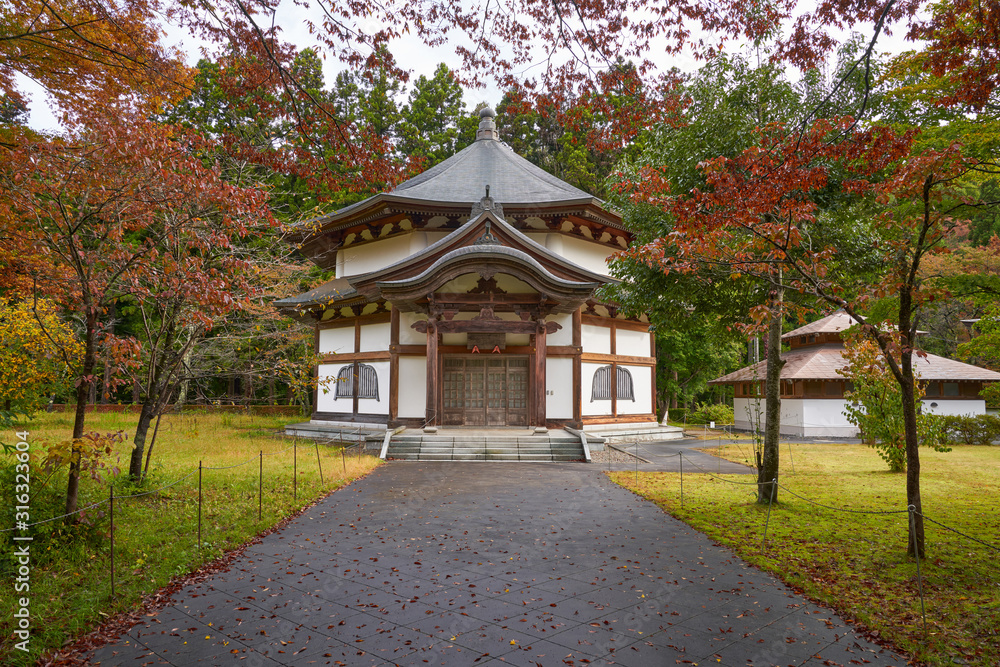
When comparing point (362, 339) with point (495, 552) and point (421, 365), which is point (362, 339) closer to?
point (421, 365)

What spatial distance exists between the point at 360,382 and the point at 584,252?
9329 millimetres

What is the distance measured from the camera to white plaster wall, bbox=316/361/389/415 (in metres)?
18.6

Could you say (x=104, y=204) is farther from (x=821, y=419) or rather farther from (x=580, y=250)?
(x=821, y=419)

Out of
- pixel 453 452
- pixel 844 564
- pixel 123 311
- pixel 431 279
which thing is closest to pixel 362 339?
pixel 431 279

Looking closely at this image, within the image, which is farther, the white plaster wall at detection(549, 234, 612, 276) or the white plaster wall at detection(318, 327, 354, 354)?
the white plaster wall at detection(318, 327, 354, 354)

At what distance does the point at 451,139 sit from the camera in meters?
33.9

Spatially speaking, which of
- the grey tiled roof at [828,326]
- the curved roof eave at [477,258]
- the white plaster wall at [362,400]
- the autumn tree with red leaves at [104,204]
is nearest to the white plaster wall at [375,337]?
the white plaster wall at [362,400]

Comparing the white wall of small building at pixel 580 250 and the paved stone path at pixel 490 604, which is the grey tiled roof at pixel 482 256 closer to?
the white wall of small building at pixel 580 250

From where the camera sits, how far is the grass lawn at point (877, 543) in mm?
4605

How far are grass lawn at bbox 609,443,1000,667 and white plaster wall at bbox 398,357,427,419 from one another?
7589 mm

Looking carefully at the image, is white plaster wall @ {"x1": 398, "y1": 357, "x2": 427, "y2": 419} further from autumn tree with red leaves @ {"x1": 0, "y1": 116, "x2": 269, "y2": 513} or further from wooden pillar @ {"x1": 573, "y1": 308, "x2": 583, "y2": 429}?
autumn tree with red leaves @ {"x1": 0, "y1": 116, "x2": 269, "y2": 513}

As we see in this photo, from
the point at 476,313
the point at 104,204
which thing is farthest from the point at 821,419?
the point at 104,204

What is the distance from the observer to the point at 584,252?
20547 mm

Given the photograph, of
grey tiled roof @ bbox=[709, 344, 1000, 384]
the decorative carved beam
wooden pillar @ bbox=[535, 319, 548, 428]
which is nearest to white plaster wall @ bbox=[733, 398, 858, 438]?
grey tiled roof @ bbox=[709, 344, 1000, 384]
